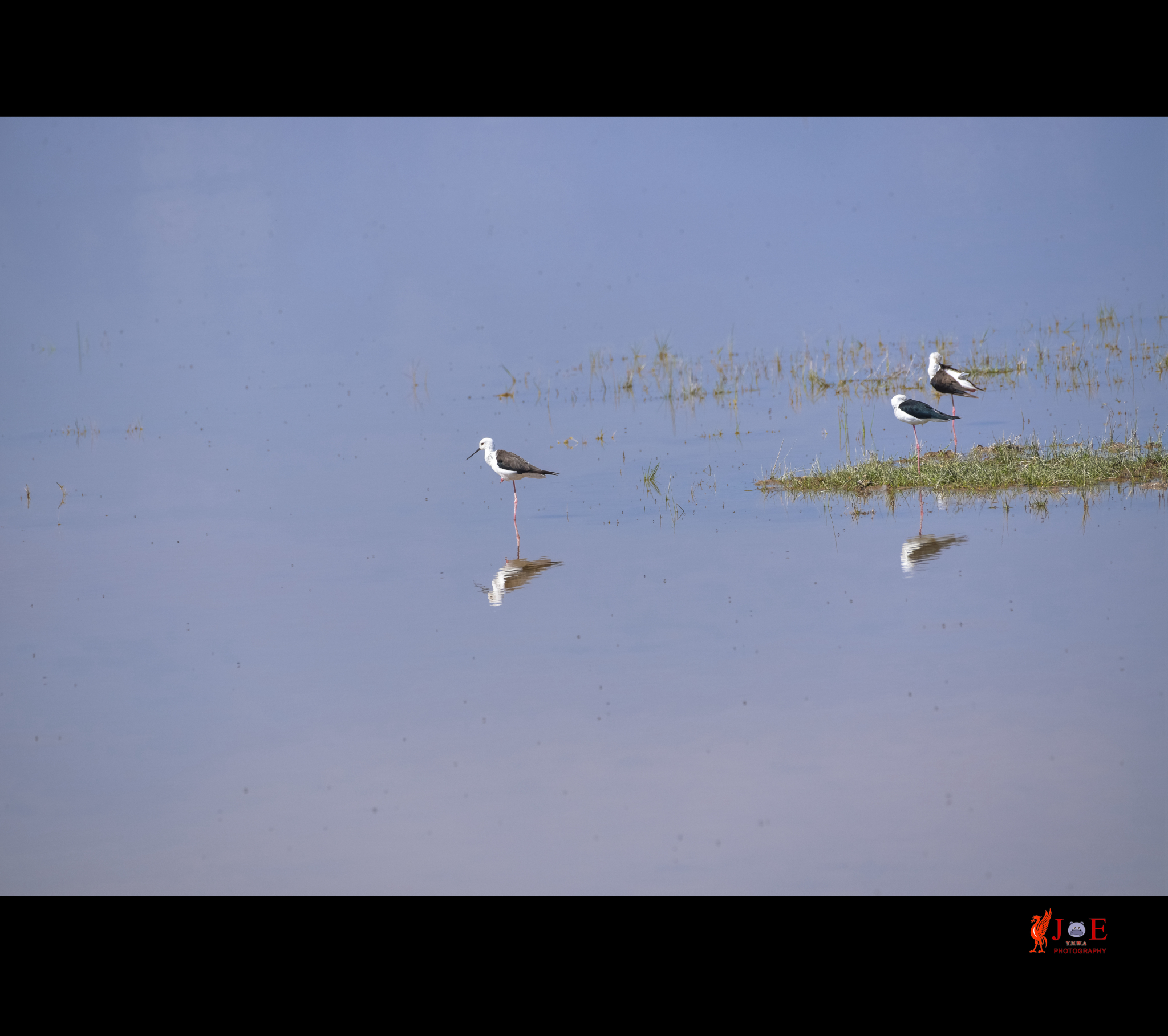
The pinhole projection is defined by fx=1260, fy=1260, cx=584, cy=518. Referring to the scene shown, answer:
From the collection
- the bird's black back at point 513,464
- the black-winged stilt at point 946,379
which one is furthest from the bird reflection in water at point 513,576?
the black-winged stilt at point 946,379

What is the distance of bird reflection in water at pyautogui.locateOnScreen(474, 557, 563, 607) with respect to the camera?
38.8 ft

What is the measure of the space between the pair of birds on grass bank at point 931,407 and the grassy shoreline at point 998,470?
35 cm

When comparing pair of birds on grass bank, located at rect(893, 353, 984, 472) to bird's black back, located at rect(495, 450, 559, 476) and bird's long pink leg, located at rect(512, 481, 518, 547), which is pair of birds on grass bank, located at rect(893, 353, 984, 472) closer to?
bird's black back, located at rect(495, 450, 559, 476)

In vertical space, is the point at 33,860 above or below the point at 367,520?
below

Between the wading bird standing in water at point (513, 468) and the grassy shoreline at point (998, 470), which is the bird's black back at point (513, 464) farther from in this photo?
the grassy shoreline at point (998, 470)

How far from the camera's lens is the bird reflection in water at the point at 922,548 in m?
11.6

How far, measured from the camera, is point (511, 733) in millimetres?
Result: 8406

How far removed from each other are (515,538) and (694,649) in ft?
15.2

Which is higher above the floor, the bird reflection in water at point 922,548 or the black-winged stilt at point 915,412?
the black-winged stilt at point 915,412

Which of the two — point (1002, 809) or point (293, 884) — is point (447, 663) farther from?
point (1002, 809)
